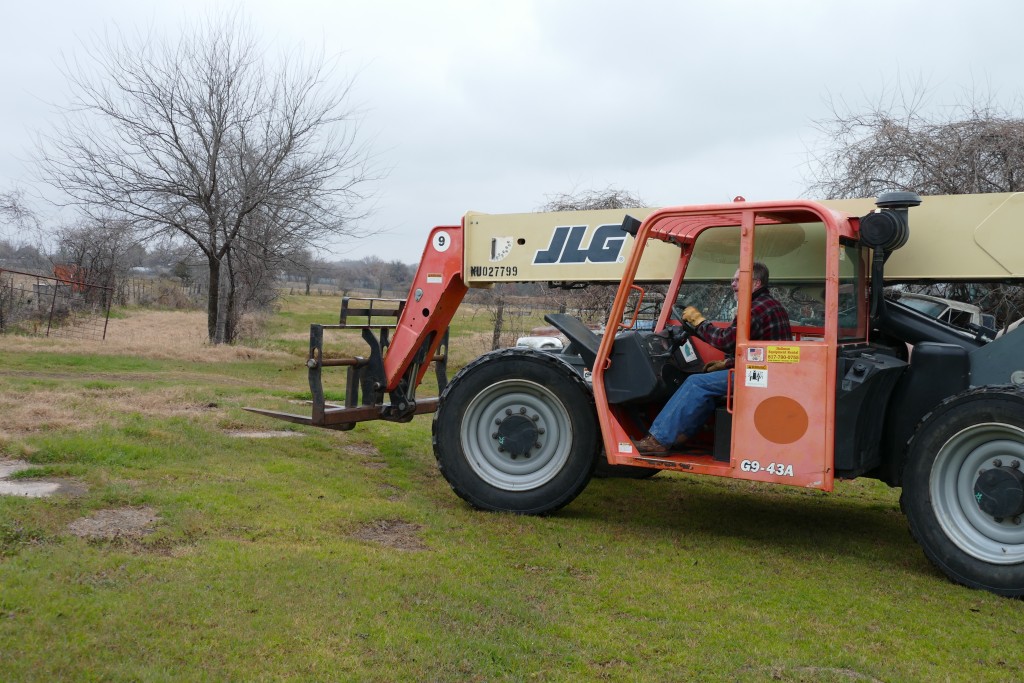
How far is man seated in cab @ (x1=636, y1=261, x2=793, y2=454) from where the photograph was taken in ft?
20.5

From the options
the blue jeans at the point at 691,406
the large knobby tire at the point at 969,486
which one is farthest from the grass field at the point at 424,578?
the blue jeans at the point at 691,406

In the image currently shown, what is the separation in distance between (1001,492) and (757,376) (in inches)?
62.3

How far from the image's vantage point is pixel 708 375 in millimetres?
6410

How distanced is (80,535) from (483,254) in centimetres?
384

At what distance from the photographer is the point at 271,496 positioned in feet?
22.7

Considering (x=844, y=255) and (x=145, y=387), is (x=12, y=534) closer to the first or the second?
(x=844, y=255)

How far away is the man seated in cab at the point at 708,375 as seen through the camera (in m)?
6.23

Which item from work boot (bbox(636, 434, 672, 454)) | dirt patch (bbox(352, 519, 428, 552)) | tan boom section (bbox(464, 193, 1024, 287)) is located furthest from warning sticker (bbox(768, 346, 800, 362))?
dirt patch (bbox(352, 519, 428, 552))

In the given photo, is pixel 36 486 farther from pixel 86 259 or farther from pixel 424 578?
pixel 86 259

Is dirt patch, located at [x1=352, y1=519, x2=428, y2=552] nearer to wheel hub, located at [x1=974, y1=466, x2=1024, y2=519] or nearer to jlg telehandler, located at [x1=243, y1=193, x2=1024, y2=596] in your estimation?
jlg telehandler, located at [x1=243, y1=193, x2=1024, y2=596]

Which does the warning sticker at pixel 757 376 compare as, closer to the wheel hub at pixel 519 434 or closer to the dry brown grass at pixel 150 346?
the wheel hub at pixel 519 434

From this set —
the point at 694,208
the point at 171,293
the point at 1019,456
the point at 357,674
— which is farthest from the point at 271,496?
the point at 171,293

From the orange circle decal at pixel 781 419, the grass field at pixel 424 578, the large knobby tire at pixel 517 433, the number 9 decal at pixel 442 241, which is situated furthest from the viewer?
the number 9 decal at pixel 442 241

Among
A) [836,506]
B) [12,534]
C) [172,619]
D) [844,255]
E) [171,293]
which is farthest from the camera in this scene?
[171,293]
